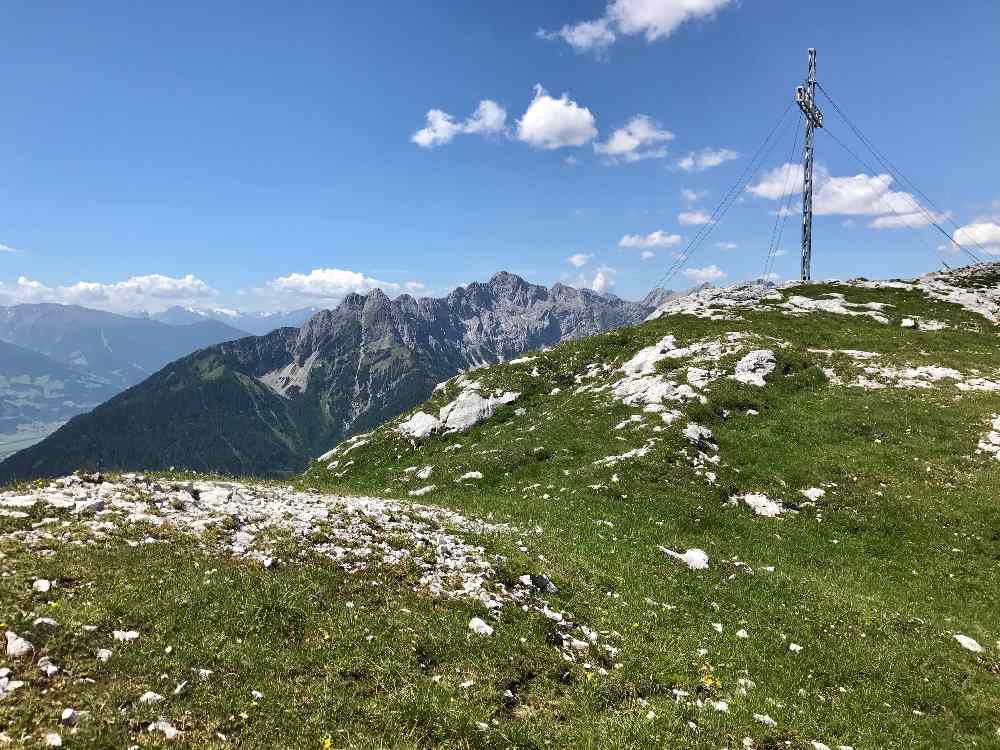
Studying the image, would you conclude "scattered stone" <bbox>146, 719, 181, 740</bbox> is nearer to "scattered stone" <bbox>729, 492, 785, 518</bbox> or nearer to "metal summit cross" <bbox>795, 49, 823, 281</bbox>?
"scattered stone" <bbox>729, 492, 785, 518</bbox>

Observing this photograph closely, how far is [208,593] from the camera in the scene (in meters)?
13.1

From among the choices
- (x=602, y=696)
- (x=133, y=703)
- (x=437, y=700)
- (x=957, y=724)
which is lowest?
(x=957, y=724)

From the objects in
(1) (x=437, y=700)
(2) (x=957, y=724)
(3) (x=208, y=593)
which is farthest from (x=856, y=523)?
(3) (x=208, y=593)

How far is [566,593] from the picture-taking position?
1770 cm

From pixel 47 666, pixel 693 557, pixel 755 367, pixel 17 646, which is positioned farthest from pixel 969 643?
pixel 755 367

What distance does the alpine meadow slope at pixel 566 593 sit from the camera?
10.6 m

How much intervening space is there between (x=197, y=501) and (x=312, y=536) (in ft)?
19.7

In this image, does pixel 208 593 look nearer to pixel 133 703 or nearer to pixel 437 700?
pixel 133 703

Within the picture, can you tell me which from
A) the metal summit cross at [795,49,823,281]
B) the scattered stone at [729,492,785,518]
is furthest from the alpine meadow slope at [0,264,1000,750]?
the metal summit cross at [795,49,823,281]

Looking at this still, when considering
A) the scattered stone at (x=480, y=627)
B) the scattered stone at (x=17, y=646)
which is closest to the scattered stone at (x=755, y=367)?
the scattered stone at (x=480, y=627)

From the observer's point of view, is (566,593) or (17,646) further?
(566,593)

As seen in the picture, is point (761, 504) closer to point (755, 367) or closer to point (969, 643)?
point (969, 643)

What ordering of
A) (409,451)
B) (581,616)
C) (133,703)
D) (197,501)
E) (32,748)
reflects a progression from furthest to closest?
(409,451), (197,501), (581,616), (133,703), (32,748)

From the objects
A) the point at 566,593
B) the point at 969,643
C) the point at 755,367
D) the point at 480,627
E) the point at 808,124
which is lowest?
the point at 969,643
